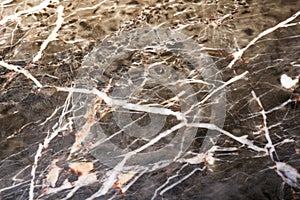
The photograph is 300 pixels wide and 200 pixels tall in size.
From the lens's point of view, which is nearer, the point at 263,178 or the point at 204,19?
the point at 263,178

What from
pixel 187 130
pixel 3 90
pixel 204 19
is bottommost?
pixel 187 130

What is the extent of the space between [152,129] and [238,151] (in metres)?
0.25

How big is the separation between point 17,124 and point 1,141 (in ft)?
0.22

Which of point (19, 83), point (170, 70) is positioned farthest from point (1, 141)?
point (170, 70)

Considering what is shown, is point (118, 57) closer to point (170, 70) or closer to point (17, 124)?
point (170, 70)

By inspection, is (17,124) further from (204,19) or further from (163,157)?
(204,19)

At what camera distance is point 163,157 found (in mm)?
1174

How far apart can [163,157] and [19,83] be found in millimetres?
495

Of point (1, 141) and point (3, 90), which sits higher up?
point (3, 90)

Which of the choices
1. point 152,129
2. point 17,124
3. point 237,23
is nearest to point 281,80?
point 237,23

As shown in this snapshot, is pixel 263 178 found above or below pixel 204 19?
below

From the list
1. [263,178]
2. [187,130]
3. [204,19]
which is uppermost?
[204,19]

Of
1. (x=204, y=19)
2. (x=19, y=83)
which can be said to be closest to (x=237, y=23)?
(x=204, y=19)

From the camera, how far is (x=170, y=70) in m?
1.24
